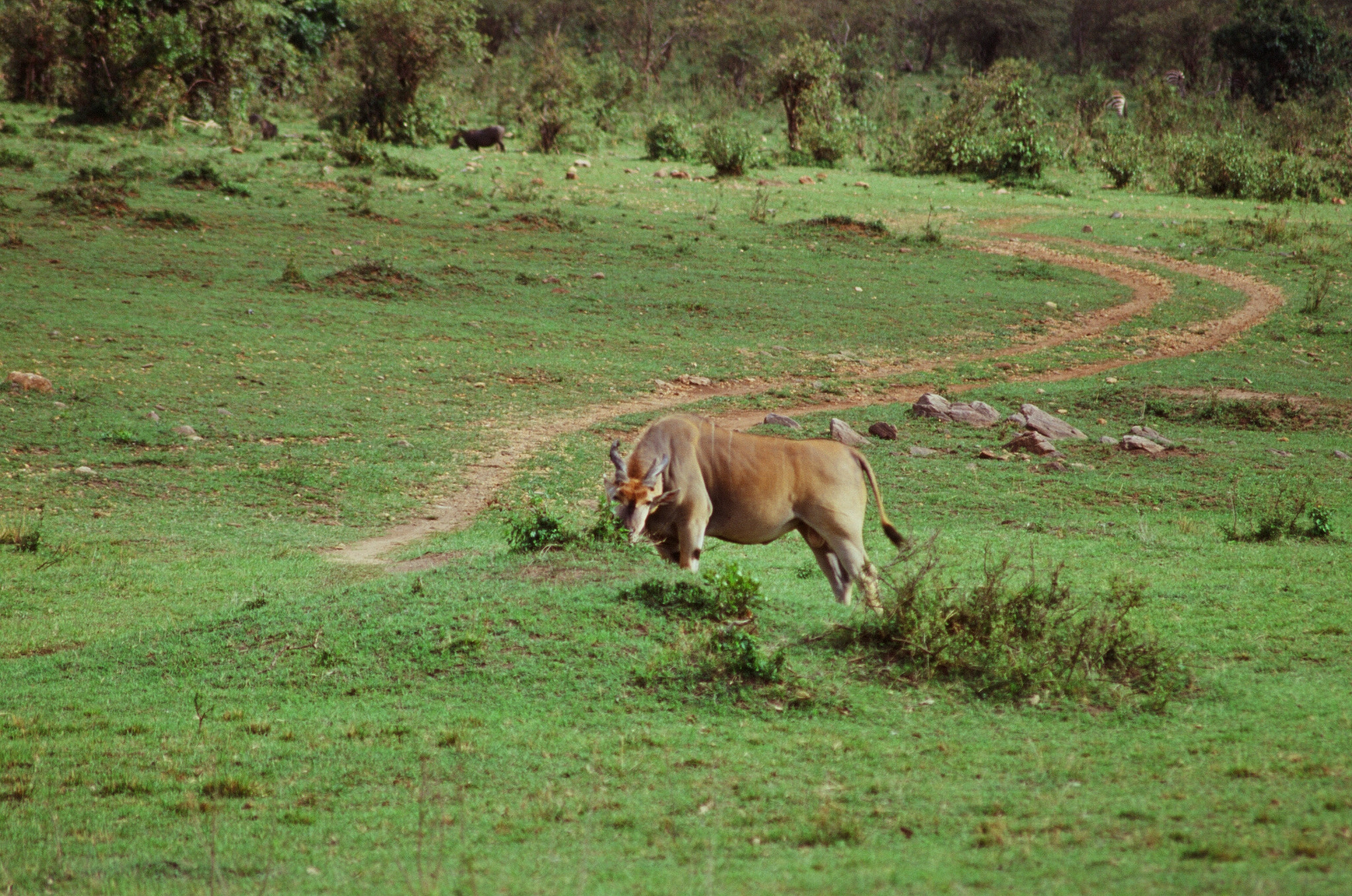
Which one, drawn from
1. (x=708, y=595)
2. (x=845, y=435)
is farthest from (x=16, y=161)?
(x=708, y=595)

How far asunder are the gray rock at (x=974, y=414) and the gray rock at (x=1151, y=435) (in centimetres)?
153

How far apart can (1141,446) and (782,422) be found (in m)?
3.87

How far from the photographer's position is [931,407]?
48.8ft

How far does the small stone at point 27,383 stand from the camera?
13.5 metres

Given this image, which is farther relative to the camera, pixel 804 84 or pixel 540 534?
pixel 804 84

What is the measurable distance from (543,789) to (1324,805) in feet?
10.6

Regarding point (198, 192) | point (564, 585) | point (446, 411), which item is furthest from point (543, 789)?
point (198, 192)

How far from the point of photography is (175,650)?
765 centimetres

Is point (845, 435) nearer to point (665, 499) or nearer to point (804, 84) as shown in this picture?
point (665, 499)

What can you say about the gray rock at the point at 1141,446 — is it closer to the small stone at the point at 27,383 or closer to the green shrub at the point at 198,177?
the small stone at the point at 27,383

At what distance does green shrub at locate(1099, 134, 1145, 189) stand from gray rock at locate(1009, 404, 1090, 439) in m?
21.9

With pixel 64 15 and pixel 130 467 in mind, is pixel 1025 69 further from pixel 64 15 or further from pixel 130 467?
pixel 130 467

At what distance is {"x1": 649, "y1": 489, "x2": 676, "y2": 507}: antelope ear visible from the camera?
786cm

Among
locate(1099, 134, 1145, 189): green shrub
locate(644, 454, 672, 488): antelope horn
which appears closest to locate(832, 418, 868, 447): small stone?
locate(644, 454, 672, 488): antelope horn
